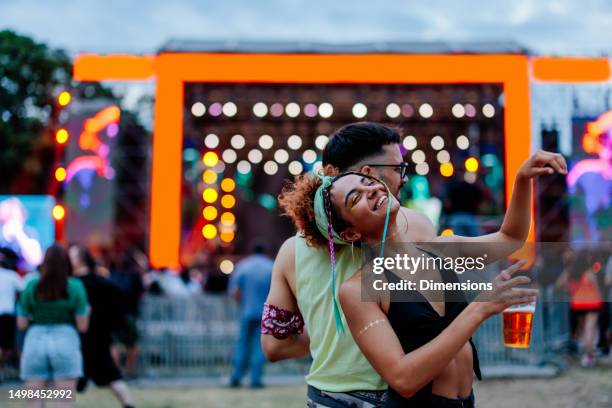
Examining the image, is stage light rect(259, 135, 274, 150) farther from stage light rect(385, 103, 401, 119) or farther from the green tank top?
the green tank top

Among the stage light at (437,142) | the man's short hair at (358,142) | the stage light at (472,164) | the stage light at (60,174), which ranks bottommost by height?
the man's short hair at (358,142)

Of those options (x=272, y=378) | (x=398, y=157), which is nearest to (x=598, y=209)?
(x=272, y=378)

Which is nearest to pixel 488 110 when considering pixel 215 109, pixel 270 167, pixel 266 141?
pixel 215 109

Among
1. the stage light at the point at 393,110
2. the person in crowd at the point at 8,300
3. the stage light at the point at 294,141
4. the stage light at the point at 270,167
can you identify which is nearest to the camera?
the person in crowd at the point at 8,300

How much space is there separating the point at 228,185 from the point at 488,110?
11031 millimetres

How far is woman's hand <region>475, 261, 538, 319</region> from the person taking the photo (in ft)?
5.75

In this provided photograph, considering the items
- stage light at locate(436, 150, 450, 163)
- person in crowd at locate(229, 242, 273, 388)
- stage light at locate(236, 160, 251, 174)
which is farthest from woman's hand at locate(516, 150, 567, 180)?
stage light at locate(236, 160, 251, 174)

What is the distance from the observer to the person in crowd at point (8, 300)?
958 centimetres

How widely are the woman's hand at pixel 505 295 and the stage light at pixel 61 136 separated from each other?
12.5m

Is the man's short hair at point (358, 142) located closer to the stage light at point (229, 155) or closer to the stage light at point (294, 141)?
the stage light at point (294, 141)

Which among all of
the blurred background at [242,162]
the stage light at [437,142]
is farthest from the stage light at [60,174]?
the stage light at [437,142]

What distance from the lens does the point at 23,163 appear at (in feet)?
73.3

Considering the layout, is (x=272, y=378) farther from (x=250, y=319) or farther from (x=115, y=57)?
(x=115, y=57)

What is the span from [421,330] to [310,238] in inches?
19.3
